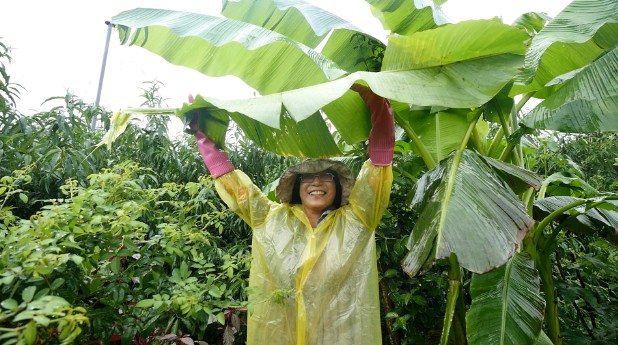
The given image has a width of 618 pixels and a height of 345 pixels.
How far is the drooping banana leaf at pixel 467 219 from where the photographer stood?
4.57 feet

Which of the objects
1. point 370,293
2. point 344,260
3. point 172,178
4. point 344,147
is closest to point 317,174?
point 344,260

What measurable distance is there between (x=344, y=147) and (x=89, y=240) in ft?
5.54

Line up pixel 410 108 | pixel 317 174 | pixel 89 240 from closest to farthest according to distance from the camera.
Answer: pixel 89 240
pixel 317 174
pixel 410 108

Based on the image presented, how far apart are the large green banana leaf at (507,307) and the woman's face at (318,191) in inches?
26.9

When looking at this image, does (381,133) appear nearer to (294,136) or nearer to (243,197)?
(294,136)

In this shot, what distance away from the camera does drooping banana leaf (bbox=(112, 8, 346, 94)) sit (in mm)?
1729

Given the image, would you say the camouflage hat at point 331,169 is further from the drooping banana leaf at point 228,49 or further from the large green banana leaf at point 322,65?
the drooping banana leaf at point 228,49

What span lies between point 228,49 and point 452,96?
975 mm

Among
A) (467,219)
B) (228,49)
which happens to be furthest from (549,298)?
(228,49)

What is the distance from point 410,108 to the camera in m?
2.21

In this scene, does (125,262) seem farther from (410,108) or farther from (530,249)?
(530,249)

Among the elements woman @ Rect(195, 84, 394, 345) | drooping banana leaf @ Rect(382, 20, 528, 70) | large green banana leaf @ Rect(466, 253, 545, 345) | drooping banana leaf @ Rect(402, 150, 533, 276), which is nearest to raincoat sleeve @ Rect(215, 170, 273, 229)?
woman @ Rect(195, 84, 394, 345)

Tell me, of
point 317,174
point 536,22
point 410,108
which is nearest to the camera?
point 317,174

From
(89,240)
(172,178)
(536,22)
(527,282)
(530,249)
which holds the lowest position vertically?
(527,282)
